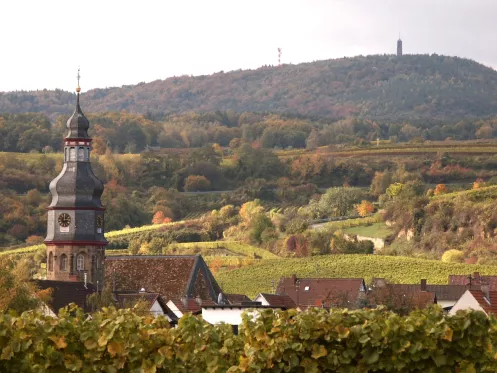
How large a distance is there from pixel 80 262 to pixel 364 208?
63.9m

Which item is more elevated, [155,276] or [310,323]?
[310,323]

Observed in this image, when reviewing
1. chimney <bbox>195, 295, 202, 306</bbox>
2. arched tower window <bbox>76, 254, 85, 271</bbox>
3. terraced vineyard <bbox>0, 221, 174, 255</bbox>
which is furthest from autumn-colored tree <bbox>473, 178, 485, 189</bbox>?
arched tower window <bbox>76, 254, 85, 271</bbox>

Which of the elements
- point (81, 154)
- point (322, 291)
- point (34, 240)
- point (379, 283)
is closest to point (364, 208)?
point (34, 240)

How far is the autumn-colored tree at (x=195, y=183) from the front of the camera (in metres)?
155

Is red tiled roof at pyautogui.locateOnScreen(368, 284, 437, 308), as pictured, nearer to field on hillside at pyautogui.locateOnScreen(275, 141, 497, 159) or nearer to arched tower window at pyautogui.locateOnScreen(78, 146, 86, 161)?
arched tower window at pyautogui.locateOnScreen(78, 146, 86, 161)

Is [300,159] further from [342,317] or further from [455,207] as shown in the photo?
[342,317]

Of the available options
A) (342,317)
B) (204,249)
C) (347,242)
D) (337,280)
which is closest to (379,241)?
(347,242)

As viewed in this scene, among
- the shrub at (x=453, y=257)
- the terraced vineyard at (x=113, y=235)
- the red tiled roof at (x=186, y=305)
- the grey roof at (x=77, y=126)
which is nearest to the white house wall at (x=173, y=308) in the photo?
the red tiled roof at (x=186, y=305)

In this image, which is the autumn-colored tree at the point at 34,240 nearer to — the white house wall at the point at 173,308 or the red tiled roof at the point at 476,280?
the red tiled roof at the point at 476,280

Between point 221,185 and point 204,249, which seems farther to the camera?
point 221,185

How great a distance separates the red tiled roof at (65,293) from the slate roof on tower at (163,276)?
460 centimetres

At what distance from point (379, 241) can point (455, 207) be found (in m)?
7.03

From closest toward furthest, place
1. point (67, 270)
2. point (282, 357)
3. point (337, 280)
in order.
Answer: point (282, 357)
point (67, 270)
point (337, 280)

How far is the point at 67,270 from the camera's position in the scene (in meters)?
68.6
